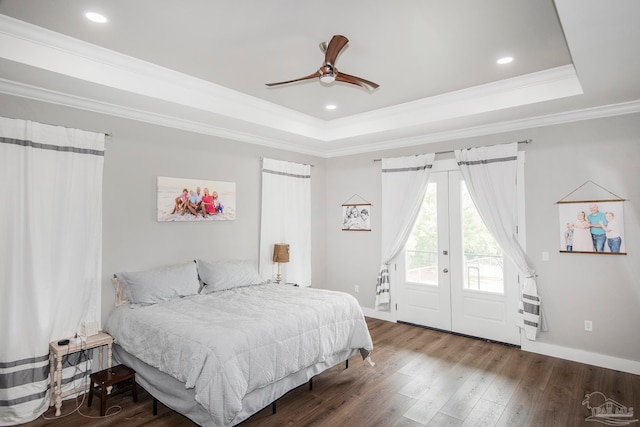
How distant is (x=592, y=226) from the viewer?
376cm

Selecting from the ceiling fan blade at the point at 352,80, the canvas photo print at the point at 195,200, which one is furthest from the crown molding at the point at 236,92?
the ceiling fan blade at the point at 352,80

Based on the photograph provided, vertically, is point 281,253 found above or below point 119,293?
above

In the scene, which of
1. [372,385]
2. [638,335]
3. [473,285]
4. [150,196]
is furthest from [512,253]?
[150,196]

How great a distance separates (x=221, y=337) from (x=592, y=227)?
394cm

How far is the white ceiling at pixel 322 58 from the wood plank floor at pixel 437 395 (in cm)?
274

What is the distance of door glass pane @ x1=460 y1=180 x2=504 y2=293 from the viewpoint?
14.5 feet

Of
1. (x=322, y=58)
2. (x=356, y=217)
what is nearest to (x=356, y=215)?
(x=356, y=217)

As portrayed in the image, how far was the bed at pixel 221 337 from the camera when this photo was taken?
93.5 inches

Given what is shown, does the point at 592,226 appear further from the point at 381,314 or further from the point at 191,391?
the point at 191,391

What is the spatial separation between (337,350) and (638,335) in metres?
3.07

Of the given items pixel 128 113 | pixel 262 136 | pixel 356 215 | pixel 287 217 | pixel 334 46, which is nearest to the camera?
pixel 334 46

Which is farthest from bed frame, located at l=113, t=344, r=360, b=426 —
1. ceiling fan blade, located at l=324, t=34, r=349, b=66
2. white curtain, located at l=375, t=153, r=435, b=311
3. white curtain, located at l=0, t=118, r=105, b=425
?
ceiling fan blade, located at l=324, t=34, r=349, b=66

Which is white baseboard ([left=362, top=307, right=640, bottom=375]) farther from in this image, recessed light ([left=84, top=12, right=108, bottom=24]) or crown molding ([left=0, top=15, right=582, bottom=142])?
recessed light ([left=84, top=12, right=108, bottom=24])

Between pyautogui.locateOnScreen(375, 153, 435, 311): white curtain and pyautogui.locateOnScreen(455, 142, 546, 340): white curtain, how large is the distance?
63 cm
